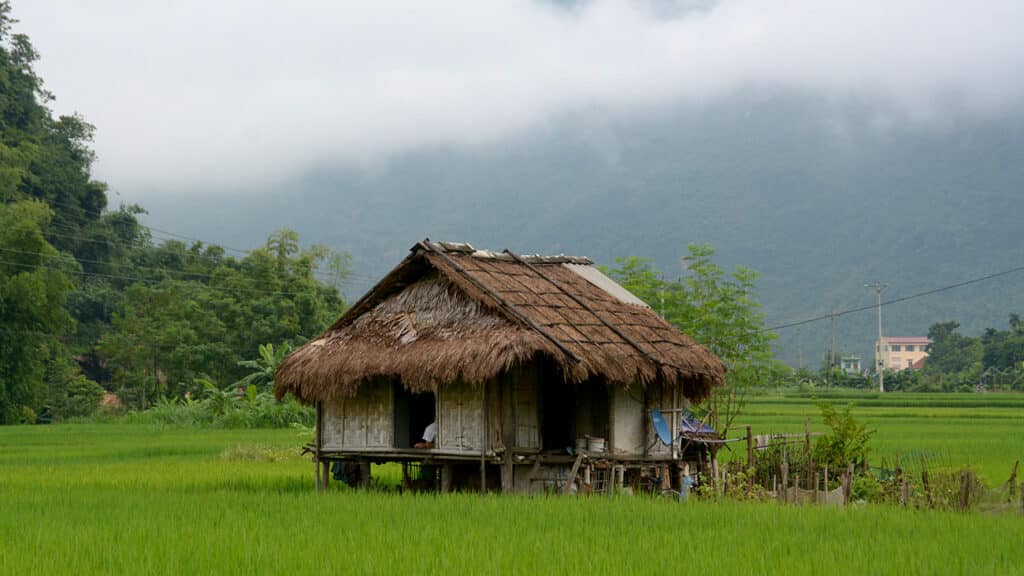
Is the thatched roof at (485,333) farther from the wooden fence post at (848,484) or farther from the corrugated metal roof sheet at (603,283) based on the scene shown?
the wooden fence post at (848,484)

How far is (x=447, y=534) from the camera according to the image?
388 inches

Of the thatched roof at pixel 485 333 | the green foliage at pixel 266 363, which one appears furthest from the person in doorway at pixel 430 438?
the green foliage at pixel 266 363

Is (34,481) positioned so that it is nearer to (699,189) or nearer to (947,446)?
(947,446)

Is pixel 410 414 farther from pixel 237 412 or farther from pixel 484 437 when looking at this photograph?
pixel 237 412

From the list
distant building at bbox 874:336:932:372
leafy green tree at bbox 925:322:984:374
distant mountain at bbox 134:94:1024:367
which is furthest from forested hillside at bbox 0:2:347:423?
distant mountain at bbox 134:94:1024:367

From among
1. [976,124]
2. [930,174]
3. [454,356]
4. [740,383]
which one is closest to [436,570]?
[454,356]

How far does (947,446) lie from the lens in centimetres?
2116

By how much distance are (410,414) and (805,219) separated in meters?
152

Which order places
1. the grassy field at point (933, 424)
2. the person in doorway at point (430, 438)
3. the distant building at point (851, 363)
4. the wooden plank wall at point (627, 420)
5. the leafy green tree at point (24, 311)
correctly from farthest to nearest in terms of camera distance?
the distant building at point (851, 363), the leafy green tree at point (24, 311), the grassy field at point (933, 424), the wooden plank wall at point (627, 420), the person in doorway at point (430, 438)

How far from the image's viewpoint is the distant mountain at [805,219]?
134 m

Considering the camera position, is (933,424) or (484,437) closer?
(484,437)

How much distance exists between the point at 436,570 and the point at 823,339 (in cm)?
11931

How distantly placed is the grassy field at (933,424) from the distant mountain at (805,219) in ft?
250

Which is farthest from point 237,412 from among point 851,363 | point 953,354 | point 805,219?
point 805,219
